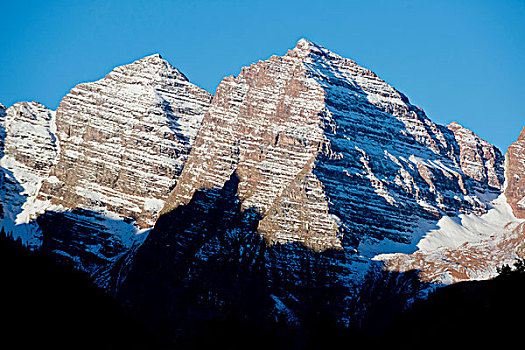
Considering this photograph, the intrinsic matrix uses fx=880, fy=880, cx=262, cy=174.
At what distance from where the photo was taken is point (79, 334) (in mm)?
142000

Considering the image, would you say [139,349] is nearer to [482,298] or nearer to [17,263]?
[17,263]

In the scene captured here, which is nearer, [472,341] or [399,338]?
[472,341]

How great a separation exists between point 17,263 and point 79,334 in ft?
109

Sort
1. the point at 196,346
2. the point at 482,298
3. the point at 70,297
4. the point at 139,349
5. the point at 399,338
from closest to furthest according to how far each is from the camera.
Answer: the point at 482,298
the point at 399,338
the point at 139,349
the point at 70,297
the point at 196,346

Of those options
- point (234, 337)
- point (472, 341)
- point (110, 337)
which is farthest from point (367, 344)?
point (472, 341)

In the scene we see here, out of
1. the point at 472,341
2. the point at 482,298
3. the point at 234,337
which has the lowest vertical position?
the point at 472,341

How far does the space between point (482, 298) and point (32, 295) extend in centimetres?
7588

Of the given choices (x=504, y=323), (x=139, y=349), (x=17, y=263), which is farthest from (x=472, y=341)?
(x=17, y=263)

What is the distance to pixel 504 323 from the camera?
108438 mm

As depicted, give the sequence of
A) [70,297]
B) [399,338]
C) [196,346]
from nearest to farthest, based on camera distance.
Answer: [399,338]
[70,297]
[196,346]

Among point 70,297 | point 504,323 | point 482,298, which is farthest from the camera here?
point 70,297

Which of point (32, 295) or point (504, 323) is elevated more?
point (32, 295)

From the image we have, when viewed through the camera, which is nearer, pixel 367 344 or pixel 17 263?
pixel 17 263

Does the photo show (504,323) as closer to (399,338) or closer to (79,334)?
(399,338)
